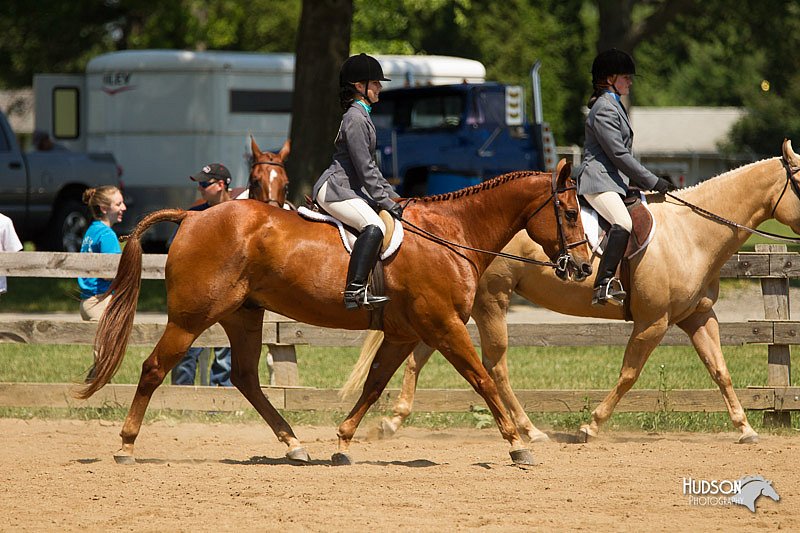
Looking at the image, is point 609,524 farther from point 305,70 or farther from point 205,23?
point 205,23

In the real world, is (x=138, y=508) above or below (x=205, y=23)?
below

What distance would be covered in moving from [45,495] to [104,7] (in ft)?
87.4

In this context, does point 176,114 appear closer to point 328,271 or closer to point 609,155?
point 609,155

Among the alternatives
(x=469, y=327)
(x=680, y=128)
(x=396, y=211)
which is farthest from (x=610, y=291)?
(x=680, y=128)

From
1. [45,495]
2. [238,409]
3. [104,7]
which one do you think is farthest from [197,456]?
[104,7]

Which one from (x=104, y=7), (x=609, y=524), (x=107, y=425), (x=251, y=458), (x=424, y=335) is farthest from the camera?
(x=104, y=7)

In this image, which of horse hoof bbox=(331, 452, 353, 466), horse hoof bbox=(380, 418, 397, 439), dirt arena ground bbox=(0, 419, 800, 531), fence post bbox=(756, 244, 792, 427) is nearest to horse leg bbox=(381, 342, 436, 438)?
horse hoof bbox=(380, 418, 397, 439)

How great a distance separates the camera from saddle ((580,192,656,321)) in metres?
8.30

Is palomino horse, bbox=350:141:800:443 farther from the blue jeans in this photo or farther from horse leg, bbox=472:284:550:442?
the blue jeans

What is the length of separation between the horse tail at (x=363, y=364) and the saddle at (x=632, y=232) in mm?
1773

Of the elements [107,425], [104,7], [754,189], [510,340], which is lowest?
[107,425]

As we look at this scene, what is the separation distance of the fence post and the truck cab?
10.6m

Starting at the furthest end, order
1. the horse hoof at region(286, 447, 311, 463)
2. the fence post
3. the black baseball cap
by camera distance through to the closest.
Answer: the black baseball cap < the fence post < the horse hoof at region(286, 447, 311, 463)

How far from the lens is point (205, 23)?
117 feet
